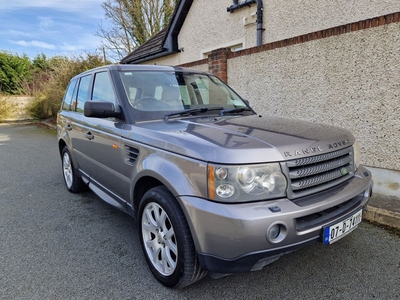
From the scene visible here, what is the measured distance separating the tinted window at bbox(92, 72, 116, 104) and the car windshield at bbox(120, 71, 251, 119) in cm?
18

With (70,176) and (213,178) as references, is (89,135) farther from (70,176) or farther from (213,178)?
(213,178)

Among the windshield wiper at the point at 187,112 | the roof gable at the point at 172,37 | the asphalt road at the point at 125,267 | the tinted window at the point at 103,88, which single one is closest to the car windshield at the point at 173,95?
the windshield wiper at the point at 187,112

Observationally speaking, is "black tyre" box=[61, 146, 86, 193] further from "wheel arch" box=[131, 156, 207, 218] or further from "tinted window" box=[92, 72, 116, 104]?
"wheel arch" box=[131, 156, 207, 218]

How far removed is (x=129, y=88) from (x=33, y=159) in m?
5.75

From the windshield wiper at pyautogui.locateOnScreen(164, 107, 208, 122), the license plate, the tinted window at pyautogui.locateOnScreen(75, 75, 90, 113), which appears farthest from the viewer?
the tinted window at pyautogui.locateOnScreen(75, 75, 90, 113)

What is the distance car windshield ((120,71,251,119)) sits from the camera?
276 centimetres

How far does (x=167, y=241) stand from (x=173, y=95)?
1.55 meters

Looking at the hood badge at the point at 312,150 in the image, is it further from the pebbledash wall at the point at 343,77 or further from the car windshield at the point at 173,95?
the pebbledash wall at the point at 343,77

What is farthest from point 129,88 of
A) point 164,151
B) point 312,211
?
point 312,211

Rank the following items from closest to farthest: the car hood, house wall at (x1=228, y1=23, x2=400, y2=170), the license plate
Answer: the car hood, the license plate, house wall at (x1=228, y1=23, x2=400, y2=170)

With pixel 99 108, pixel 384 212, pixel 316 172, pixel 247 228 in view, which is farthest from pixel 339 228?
pixel 99 108

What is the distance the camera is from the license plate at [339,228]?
6.19ft

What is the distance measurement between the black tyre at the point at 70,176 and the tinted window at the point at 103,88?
1479 millimetres

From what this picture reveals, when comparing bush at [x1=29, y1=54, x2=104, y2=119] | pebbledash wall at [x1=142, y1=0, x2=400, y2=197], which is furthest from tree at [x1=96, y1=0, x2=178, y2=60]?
pebbledash wall at [x1=142, y1=0, x2=400, y2=197]
